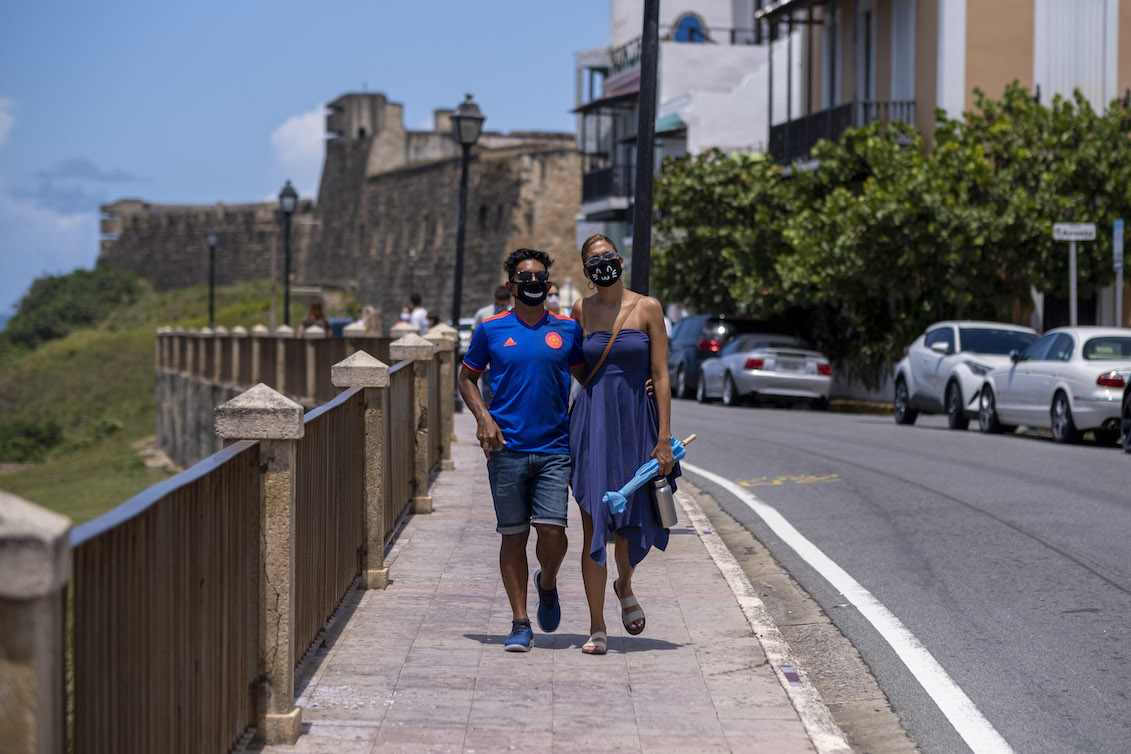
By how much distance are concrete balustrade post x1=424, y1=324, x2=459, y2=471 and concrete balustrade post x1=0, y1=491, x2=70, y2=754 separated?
11.4m

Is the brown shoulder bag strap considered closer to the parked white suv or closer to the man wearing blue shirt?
the man wearing blue shirt

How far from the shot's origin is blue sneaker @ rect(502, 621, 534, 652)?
6.98m

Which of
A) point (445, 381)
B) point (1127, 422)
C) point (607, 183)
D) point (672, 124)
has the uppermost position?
point (672, 124)

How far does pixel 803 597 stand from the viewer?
8922 mm

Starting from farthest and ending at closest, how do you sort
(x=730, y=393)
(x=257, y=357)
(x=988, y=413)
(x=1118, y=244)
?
1. (x=730, y=393)
2. (x=257, y=357)
3. (x=1118, y=244)
4. (x=988, y=413)

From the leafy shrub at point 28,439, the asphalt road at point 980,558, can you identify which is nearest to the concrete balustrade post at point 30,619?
the asphalt road at point 980,558

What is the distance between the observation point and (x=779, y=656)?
7039mm

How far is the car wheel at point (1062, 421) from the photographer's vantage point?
59.2ft

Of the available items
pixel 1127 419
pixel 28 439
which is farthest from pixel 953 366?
Answer: pixel 28 439

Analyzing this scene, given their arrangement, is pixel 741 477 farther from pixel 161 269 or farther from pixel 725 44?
pixel 161 269

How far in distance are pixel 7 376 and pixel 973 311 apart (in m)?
51.6

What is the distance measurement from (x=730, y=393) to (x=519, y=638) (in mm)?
21395

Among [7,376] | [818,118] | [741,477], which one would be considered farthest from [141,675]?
[7,376]

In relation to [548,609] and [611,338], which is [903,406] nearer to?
[548,609]
